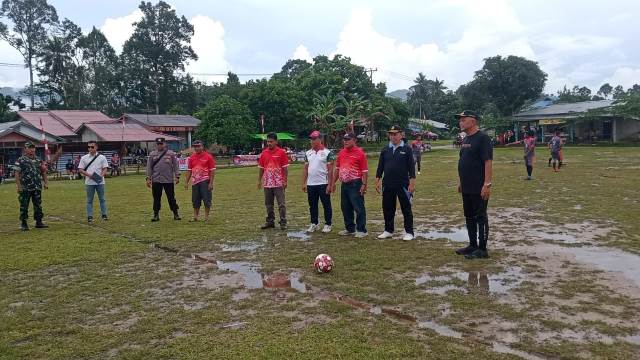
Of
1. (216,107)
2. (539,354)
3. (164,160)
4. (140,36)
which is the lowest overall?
(539,354)

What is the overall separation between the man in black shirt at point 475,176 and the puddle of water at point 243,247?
338 centimetres

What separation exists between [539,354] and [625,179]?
16701 mm

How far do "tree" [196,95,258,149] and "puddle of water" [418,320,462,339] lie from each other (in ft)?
132

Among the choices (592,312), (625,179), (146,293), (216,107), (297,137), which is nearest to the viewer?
(592,312)

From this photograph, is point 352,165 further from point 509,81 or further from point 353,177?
point 509,81

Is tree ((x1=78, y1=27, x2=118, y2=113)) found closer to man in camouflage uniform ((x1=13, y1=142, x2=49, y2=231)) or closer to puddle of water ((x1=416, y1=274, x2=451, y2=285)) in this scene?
man in camouflage uniform ((x1=13, y1=142, x2=49, y2=231))

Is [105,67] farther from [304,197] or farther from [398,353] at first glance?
[398,353]

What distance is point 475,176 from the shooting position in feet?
23.8

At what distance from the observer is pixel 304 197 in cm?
1568

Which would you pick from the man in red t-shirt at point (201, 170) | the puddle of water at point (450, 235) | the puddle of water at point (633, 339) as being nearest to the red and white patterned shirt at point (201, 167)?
the man in red t-shirt at point (201, 170)

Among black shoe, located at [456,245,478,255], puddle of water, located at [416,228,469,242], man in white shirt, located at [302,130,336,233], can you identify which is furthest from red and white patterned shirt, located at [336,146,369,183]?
black shoe, located at [456,245,478,255]

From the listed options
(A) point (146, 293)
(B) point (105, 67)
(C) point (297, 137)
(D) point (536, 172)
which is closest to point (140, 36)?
(B) point (105, 67)

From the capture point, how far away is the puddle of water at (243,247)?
838 centimetres

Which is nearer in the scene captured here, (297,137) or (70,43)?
(297,137)
